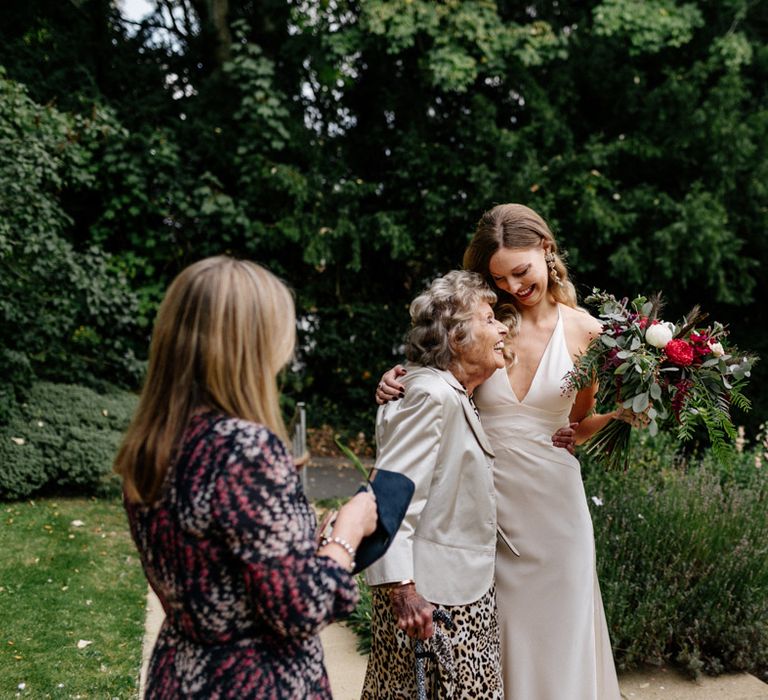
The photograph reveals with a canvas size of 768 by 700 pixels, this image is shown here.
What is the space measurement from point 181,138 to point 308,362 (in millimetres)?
3349

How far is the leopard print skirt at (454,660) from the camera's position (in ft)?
7.90

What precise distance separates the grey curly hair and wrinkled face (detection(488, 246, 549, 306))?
36 centimetres

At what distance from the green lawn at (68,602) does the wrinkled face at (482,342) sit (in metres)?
2.55

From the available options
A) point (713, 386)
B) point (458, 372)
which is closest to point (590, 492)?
point (713, 386)

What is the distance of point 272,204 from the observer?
967 cm

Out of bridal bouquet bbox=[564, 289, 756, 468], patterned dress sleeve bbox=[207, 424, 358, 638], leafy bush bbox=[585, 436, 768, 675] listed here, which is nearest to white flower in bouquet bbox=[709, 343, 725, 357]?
bridal bouquet bbox=[564, 289, 756, 468]

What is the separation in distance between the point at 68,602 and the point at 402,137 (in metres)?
6.82

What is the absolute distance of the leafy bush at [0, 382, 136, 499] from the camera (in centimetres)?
670

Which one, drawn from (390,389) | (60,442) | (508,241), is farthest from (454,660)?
(60,442)

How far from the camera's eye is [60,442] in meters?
6.89

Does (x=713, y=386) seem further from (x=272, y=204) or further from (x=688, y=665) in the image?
(x=272, y=204)

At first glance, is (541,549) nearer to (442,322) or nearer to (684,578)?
(442,322)

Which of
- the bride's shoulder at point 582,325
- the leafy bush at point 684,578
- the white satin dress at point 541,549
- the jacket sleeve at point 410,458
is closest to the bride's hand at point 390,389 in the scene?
the jacket sleeve at point 410,458

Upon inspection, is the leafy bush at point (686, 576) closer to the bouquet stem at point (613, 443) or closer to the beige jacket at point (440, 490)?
the bouquet stem at point (613, 443)
